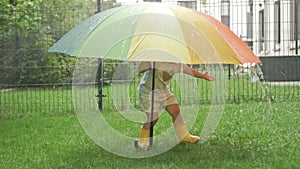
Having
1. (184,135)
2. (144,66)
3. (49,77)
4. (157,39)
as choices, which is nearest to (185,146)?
(184,135)

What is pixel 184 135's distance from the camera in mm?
5375

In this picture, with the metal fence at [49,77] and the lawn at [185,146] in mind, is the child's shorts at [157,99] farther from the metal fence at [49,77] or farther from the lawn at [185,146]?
the metal fence at [49,77]

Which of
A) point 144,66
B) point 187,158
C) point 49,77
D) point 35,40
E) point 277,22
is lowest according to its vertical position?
point 187,158

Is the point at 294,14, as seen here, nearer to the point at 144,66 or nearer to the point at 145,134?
the point at 144,66

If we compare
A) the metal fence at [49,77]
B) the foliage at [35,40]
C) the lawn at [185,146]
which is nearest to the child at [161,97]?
the lawn at [185,146]

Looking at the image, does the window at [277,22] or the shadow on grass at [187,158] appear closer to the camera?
the shadow on grass at [187,158]

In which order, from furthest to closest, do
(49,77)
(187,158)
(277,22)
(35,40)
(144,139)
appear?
(277,22) < (35,40) < (49,77) < (144,139) < (187,158)

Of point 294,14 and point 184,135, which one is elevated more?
point 294,14

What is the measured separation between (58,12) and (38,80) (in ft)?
4.38

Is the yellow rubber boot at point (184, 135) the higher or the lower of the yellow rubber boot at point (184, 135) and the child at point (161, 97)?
the lower

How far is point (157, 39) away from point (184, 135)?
1357 millimetres

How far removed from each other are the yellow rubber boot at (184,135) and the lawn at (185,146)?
0.37ft

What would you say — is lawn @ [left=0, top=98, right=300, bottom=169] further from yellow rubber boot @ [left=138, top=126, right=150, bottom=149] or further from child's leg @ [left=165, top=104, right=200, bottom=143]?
yellow rubber boot @ [left=138, top=126, right=150, bottom=149]

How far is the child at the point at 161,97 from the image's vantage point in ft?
17.1
